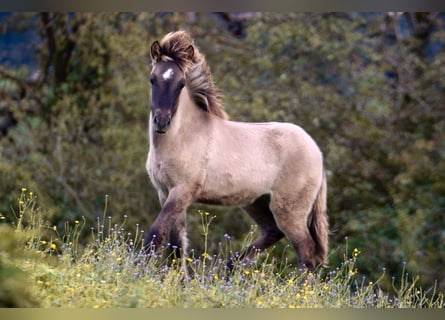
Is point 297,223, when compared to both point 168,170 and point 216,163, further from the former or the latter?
point 168,170

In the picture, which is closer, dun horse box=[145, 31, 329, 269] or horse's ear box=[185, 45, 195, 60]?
dun horse box=[145, 31, 329, 269]

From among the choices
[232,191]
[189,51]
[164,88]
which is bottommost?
[232,191]

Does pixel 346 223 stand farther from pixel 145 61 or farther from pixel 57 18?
pixel 57 18

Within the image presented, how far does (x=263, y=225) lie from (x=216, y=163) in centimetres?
70

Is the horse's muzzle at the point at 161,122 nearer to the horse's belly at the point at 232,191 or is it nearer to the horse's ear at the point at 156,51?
the horse's ear at the point at 156,51

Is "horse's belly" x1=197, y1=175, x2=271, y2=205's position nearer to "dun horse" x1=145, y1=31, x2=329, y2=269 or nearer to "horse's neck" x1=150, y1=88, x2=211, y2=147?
"dun horse" x1=145, y1=31, x2=329, y2=269

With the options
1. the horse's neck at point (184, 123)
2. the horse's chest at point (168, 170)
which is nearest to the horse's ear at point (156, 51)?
the horse's neck at point (184, 123)

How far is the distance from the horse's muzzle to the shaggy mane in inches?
15.4

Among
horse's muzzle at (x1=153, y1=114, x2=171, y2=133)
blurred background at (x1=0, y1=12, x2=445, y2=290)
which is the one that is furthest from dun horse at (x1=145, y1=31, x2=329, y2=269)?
blurred background at (x1=0, y1=12, x2=445, y2=290)

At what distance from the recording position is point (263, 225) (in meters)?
5.98

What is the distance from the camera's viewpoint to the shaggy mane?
533 centimetres

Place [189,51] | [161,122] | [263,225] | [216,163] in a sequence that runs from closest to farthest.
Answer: [161,122] < [189,51] < [216,163] < [263,225]

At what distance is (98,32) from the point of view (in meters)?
10.1

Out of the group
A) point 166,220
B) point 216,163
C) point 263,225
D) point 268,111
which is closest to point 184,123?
point 216,163
